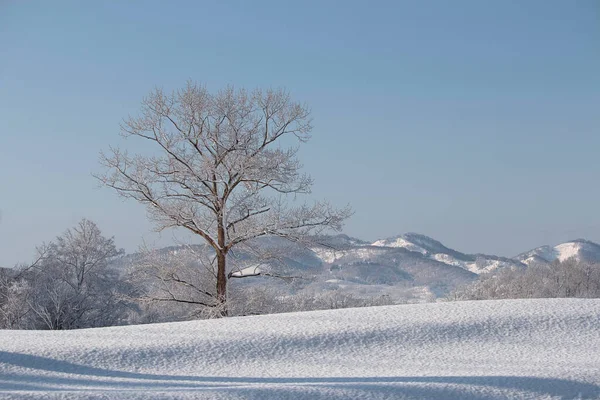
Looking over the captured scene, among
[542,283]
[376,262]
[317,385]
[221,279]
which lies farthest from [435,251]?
[317,385]

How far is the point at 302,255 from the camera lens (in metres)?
15.4

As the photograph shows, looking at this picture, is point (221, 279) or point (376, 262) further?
point (376, 262)

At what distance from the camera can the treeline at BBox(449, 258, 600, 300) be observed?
83.9 ft

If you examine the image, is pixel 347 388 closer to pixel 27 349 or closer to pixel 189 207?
pixel 27 349

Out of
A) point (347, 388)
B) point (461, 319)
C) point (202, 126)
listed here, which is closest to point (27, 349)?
point (347, 388)

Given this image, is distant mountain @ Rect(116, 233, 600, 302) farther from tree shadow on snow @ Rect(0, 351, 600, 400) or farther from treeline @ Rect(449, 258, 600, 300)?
tree shadow on snow @ Rect(0, 351, 600, 400)

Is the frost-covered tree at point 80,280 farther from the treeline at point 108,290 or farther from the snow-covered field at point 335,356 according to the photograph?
the snow-covered field at point 335,356

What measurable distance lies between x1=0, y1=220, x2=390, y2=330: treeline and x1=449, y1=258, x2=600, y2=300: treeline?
759cm

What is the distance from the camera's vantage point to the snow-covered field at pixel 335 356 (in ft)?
17.8

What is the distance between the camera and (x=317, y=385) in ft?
18.1

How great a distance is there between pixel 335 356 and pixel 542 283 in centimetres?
2111

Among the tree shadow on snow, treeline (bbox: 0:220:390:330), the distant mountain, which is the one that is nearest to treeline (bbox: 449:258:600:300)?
the distant mountain

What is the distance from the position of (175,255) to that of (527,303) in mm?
8902

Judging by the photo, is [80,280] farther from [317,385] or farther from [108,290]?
[317,385]
